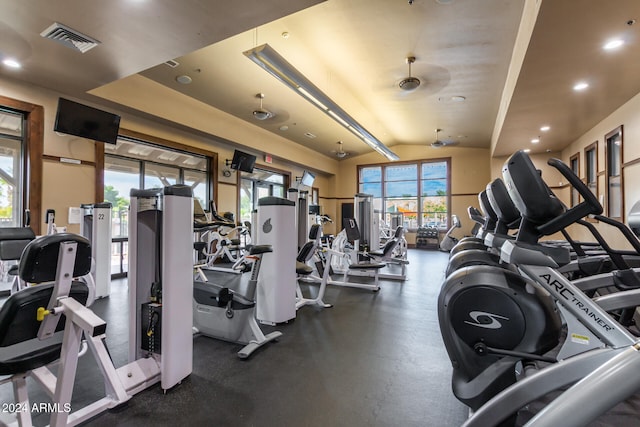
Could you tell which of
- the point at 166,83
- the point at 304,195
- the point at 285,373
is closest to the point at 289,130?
the point at 166,83

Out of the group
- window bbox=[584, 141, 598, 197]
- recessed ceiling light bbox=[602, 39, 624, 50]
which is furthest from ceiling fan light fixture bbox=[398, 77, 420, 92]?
window bbox=[584, 141, 598, 197]

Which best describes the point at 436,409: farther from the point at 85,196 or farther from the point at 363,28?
the point at 85,196

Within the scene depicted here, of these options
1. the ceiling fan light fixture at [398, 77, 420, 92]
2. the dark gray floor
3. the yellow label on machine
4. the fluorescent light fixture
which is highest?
the ceiling fan light fixture at [398, 77, 420, 92]

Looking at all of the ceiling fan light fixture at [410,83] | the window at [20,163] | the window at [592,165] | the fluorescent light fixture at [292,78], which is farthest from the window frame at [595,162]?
the window at [20,163]

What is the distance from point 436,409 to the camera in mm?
1886

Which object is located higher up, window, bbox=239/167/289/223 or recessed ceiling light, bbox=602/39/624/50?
recessed ceiling light, bbox=602/39/624/50

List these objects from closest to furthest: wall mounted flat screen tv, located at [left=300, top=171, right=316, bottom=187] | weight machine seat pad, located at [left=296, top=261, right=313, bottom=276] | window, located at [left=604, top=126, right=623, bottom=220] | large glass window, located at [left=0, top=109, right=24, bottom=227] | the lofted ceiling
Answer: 1. the lofted ceiling
2. weight machine seat pad, located at [left=296, top=261, right=313, bottom=276]
3. large glass window, located at [left=0, top=109, right=24, bottom=227]
4. window, located at [left=604, top=126, right=623, bottom=220]
5. wall mounted flat screen tv, located at [left=300, top=171, right=316, bottom=187]

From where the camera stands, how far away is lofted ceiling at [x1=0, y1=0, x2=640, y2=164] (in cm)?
295

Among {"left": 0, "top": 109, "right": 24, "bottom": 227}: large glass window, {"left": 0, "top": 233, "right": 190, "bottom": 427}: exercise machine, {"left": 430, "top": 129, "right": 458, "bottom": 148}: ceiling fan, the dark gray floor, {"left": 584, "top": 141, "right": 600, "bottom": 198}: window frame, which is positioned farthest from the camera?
{"left": 430, "top": 129, "right": 458, "bottom": 148}: ceiling fan

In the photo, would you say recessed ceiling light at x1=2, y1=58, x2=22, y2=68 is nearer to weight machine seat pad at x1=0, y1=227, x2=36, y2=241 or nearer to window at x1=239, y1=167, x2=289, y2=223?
weight machine seat pad at x1=0, y1=227, x2=36, y2=241

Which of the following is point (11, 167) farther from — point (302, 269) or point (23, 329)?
point (302, 269)

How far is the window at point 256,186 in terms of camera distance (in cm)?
930

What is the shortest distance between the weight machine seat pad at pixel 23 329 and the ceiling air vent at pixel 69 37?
311 centimetres

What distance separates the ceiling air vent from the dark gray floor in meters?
3.20
